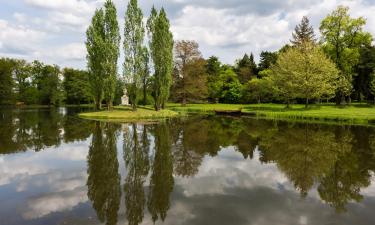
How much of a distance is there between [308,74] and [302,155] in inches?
1490

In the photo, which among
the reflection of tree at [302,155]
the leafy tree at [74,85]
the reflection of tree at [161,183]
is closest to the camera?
the reflection of tree at [161,183]

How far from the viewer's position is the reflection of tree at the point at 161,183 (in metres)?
9.16

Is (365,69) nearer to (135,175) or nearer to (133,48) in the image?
(133,48)

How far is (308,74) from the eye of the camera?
5162 cm

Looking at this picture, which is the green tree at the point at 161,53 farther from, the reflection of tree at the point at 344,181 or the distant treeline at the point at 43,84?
the distant treeline at the point at 43,84

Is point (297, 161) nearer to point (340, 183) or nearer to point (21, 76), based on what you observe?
point (340, 183)

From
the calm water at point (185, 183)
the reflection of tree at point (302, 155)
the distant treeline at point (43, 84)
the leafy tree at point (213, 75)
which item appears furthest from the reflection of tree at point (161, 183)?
the distant treeline at point (43, 84)

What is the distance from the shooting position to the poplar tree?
153ft

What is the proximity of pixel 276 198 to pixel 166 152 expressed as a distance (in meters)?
8.83

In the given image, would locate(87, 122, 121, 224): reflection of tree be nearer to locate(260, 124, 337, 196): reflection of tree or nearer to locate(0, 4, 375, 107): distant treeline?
locate(260, 124, 337, 196): reflection of tree

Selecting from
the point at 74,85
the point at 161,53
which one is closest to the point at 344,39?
the point at 161,53

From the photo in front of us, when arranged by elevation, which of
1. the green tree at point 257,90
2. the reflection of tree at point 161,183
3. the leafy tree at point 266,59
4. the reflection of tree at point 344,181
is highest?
the leafy tree at point 266,59

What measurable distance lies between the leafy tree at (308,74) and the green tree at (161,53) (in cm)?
2118

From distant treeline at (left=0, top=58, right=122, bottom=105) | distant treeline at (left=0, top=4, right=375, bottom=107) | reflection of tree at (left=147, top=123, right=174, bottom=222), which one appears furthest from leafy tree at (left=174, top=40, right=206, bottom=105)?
reflection of tree at (left=147, top=123, right=174, bottom=222)
